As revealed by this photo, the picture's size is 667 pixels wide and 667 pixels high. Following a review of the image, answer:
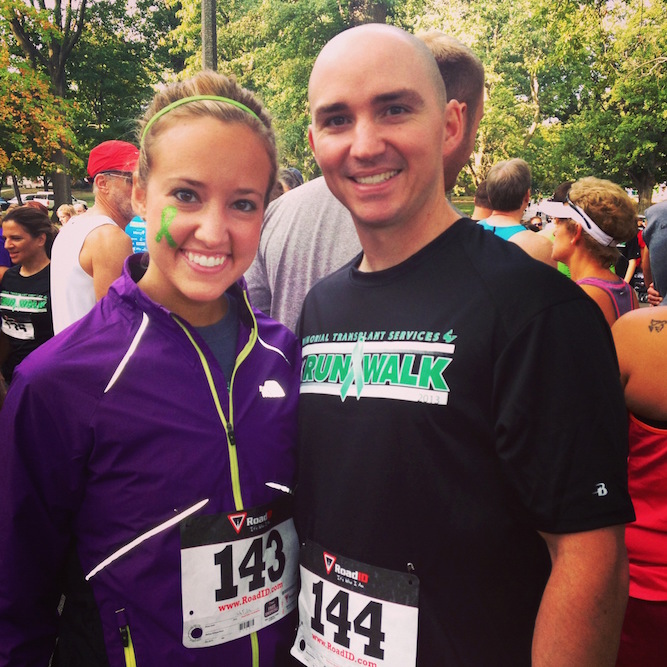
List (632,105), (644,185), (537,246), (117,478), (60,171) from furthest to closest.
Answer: (644,185) → (632,105) → (60,171) → (537,246) → (117,478)

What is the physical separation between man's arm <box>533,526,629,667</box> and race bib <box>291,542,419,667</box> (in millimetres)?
314

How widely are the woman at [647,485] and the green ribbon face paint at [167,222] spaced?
1.65m

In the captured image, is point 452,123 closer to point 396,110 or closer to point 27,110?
point 396,110

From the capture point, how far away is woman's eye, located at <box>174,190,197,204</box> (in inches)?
63.9

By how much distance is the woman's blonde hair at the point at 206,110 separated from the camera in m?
1.68

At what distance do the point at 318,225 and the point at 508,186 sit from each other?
8.60ft

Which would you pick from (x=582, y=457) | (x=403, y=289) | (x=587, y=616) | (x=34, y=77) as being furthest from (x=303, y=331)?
(x=34, y=77)

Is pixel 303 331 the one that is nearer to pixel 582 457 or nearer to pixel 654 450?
pixel 582 457

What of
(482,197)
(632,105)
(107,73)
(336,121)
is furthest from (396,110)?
(107,73)

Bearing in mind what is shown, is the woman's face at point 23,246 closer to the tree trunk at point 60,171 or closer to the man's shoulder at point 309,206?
the man's shoulder at point 309,206

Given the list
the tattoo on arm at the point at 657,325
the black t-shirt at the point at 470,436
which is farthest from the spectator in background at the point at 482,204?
the black t-shirt at the point at 470,436

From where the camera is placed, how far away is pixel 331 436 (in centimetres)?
162

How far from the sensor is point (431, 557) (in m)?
1.45

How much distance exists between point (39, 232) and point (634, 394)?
15.3 feet
